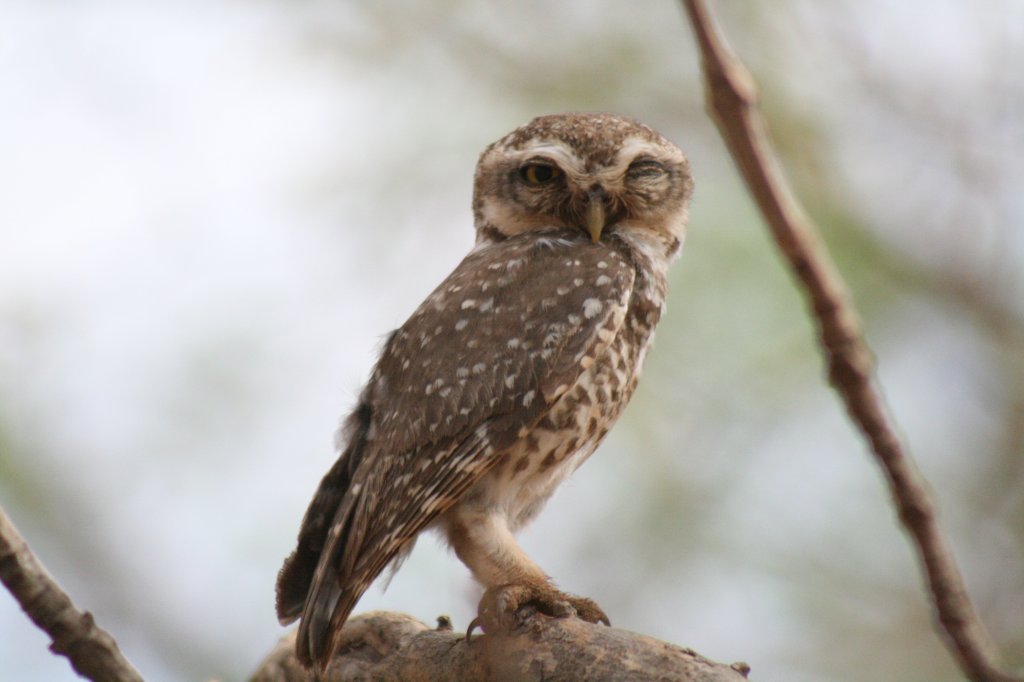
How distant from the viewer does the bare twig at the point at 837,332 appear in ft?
4.84

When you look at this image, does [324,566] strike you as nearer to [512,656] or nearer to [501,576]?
[501,576]

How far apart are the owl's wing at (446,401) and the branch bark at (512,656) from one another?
19 cm

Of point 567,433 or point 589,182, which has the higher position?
point 589,182

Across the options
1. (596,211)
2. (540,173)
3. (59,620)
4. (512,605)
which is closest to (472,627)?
(512,605)

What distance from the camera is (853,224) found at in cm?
673

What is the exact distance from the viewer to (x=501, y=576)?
3441 mm

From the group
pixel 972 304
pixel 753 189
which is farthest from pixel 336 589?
pixel 972 304

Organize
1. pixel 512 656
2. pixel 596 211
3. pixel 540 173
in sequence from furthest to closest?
1. pixel 540 173
2. pixel 596 211
3. pixel 512 656

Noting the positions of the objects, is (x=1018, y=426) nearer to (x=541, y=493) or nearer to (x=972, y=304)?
(x=972, y=304)

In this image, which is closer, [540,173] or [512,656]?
[512,656]

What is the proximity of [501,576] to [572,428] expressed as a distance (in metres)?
0.46

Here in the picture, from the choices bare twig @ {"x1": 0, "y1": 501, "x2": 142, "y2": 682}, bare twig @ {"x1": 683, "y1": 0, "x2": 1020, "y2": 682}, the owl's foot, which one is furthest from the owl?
bare twig @ {"x1": 683, "y1": 0, "x2": 1020, "y2": 682}

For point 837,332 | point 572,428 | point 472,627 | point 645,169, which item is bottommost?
point 837,332

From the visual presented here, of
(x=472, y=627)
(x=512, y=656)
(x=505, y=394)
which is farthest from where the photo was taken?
(x=505, y=394)
